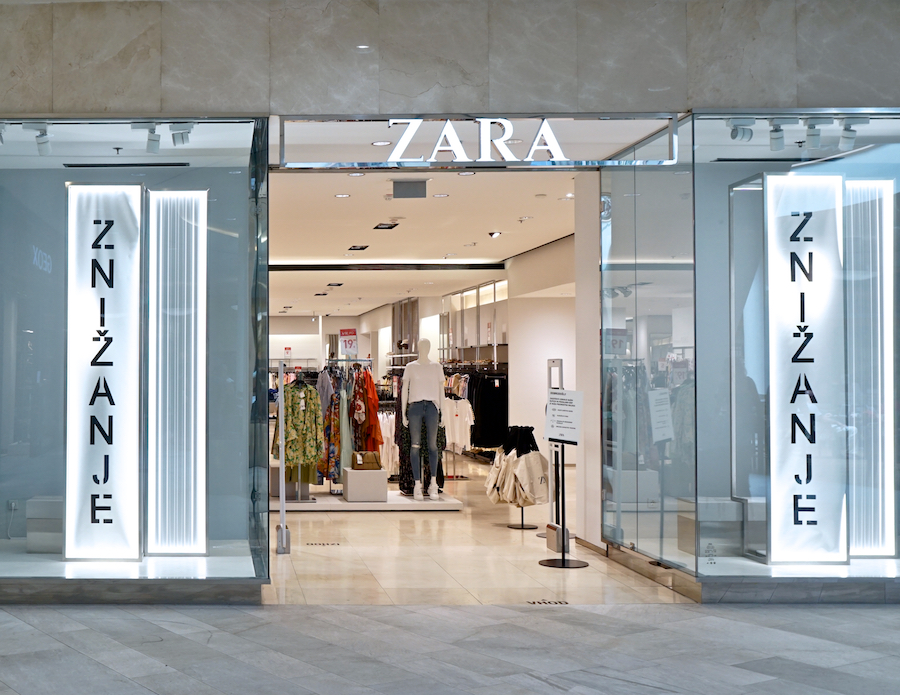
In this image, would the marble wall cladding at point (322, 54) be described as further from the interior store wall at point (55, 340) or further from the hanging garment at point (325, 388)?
the hanging garment at point (325, 388)

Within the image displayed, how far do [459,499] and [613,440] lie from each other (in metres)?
→ 3.83

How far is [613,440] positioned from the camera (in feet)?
21.3

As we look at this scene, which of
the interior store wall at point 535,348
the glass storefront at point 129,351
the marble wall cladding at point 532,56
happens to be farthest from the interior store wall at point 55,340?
the interior store wall at point 535,348

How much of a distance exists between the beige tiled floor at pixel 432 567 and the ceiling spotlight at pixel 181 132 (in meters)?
2.71

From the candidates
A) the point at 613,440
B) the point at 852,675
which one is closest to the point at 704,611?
the point at 852,675

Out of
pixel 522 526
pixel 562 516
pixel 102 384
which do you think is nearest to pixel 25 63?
pixel 102 384

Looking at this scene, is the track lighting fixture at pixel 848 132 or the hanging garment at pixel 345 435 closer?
the track lighting fixture at pixel 848 132

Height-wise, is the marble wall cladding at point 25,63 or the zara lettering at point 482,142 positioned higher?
the marble wall cladding at point 25,63

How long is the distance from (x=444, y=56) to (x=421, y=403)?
4.81 meters

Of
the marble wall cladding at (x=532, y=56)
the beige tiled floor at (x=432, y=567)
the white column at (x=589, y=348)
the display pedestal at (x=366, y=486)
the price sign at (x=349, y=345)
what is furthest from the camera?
the price sign at (x=349, y=345)

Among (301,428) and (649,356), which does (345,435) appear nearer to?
(301,428)

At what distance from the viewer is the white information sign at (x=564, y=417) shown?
6457 mm

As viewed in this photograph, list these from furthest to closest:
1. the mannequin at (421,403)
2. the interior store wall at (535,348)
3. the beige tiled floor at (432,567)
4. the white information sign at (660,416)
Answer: the interior store wall at (535,348) → the mannequin at (421,403) → the white information sign at (660,416) → the beige tiled floor at (432,567)

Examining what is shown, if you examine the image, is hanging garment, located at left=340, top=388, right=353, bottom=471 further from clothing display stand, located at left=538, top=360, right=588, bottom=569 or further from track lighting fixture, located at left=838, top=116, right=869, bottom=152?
track lighting fixture, located at left=838, top=116, right=869, bottom=152
